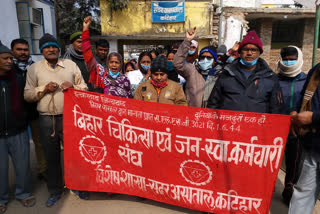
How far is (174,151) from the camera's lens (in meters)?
2.48

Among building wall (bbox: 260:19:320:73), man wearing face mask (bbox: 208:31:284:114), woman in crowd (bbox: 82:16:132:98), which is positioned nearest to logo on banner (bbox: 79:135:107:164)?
woman in crowd (bbox: 82:16:132:98)

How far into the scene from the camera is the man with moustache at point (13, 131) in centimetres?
258

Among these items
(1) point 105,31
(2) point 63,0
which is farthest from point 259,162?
(2) point 63,0

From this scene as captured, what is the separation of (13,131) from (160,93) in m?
1.77

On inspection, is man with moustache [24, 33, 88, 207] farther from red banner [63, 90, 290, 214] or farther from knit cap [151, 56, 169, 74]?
knit cap [151, 56, 169, 74]

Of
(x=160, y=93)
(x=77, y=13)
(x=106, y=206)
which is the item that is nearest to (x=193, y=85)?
(x=160, y=93)

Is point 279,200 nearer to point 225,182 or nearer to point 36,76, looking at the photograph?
point 225,182

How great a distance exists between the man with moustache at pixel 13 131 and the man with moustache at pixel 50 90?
181mm

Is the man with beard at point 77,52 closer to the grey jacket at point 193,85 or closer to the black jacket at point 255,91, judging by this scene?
the grey jacket at point 193,85

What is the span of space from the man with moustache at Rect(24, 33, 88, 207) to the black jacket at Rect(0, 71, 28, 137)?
18 centimetres

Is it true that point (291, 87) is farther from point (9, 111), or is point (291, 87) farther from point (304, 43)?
point (304, 43)

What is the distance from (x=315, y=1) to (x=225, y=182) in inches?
108

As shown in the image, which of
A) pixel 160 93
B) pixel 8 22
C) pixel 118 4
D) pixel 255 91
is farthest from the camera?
pixel 118 4

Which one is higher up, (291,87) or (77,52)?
(77,52)
